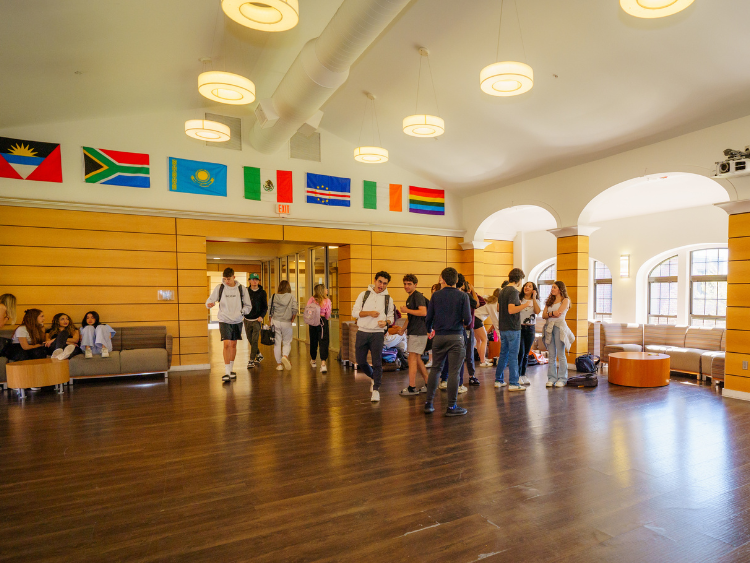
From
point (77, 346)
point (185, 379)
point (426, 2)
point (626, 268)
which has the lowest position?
point (185, 379)

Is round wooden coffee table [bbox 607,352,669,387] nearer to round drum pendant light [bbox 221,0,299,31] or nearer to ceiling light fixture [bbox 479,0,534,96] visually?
ceiling light fixture [bbox 479,0,534,96]

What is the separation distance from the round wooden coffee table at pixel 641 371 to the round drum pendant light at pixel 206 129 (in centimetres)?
685

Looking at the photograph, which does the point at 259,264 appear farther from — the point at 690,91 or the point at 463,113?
the point at 690,91

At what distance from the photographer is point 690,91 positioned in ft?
18.4

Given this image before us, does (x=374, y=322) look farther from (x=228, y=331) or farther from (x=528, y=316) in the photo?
(x=228, y=331)

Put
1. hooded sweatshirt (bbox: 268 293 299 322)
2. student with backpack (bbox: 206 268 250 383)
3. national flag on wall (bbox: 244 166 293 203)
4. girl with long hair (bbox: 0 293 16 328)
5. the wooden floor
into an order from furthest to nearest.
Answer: national flag on wall (bbox: 244 166 293 203) < hooded sweatshirt (bbox: 268 293 299 322) < student with backpack (bbox: 206 268 250 383) < girl with long hair (bbox: 0 293 16 328) < the wooden floor

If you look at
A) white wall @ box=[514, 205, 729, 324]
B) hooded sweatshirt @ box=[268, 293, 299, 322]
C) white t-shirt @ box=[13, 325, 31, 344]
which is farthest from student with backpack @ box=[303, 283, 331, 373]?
white wall @ box=[514, 205, 729, 324]

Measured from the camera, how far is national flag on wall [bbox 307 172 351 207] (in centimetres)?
930

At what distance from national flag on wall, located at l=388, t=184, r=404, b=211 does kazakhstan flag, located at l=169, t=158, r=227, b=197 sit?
3.64m

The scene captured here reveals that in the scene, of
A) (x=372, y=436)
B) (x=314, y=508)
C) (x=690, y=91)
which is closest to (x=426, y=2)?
(x=690, y=91)

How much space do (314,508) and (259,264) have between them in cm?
1547

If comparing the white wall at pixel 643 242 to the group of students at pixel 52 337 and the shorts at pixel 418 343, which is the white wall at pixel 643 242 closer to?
the shorts at pixel 418 343

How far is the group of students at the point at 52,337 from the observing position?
623cm

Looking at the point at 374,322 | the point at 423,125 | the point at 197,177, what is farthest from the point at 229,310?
the point at 423,125
